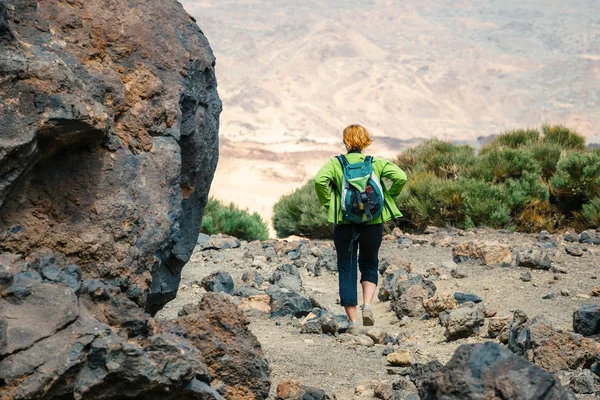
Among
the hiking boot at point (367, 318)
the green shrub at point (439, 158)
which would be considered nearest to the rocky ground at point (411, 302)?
Result: the hiking boot at point (367, 318)

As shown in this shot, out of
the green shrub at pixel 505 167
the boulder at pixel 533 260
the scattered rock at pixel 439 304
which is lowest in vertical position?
the scattered rock at pixel 439 304

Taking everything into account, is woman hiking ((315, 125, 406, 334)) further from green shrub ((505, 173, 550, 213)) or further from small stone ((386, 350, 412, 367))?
green shrub ((505, 173, 550, 213))

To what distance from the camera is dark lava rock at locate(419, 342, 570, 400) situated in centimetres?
328

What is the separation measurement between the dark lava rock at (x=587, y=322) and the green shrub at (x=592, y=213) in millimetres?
7314

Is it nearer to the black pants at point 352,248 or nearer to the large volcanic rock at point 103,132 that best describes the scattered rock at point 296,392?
the large volcanic rock at point 103,132

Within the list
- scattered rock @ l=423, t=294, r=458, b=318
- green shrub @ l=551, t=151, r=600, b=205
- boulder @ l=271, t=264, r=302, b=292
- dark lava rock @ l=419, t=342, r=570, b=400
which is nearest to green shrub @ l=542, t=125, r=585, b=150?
green shrub @ l=551, t=151, r=600, b=205

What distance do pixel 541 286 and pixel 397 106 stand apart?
61.6 meters

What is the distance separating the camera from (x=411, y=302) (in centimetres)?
736

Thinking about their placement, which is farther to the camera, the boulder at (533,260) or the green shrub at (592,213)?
the green shrub at (592,213)

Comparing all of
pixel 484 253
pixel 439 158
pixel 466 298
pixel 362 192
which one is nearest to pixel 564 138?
pixel 439 158

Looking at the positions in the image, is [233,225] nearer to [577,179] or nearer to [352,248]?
[577,179]

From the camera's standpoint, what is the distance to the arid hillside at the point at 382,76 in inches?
2216

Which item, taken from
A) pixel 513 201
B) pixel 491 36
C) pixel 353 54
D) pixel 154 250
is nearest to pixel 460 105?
pixel 353 54

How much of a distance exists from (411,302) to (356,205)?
1.34 metres
